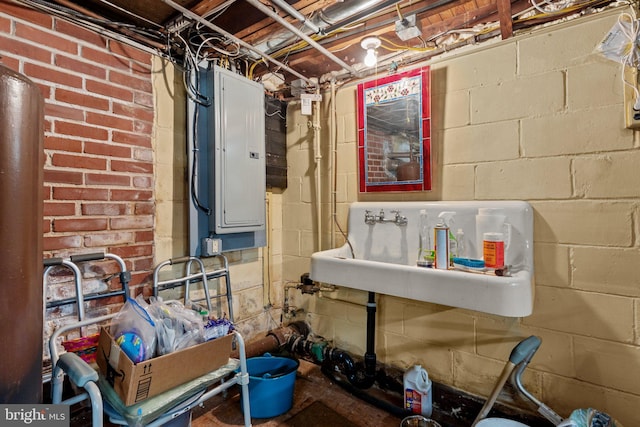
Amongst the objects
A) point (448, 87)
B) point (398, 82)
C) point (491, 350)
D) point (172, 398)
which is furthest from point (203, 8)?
point (491, 350)

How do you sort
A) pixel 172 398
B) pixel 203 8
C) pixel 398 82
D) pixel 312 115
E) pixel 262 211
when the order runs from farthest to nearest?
pixel 312 115 → pixel 262 211 → pixel 398 82 → pixel 203 8 → pixel 172 398

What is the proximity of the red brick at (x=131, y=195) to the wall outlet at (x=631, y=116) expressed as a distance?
2216mm

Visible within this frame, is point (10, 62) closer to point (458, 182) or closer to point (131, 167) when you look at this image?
point (131, 167)

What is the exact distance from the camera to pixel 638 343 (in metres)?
1.26

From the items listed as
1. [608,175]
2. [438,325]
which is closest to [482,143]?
[608,175]

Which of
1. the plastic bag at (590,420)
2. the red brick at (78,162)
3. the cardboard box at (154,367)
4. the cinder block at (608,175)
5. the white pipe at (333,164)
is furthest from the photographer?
the white pipe at (333,164)

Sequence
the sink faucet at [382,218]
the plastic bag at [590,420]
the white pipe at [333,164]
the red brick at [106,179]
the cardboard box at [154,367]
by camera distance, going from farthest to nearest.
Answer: the white pipe at [333,164], the sink faucet at [382,218], the red brick at [106,179], the plastic bag at [590,420], the cardboard box at [154,367]

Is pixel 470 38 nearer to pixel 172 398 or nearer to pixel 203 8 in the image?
pixel 203 8

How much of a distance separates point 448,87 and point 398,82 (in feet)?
0.92

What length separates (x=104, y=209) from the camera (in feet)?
4.93

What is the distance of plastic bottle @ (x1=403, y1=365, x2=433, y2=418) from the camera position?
1.62 metres

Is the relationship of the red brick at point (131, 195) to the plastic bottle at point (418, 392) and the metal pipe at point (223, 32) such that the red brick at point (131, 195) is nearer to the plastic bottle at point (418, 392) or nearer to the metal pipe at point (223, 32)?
the metal pipe at point (223, 32)

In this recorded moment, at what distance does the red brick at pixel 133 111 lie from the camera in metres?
1.56

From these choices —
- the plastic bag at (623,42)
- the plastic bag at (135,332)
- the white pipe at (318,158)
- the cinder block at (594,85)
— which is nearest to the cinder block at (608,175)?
the cinder block at (594,85)
